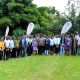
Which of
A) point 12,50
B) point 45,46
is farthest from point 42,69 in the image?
point 45,46

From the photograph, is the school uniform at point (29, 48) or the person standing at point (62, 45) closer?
the person standing at point (62, 45)

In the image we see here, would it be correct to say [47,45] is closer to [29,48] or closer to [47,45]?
[47,45]

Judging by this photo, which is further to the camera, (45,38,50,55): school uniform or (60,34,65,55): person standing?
(45,38,50,55): school uniform

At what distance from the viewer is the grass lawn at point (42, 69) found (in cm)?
1869

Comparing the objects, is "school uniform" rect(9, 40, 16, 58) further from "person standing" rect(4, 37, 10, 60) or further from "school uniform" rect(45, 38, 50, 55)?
"school uniform" rect(45, 38, 50, 55)

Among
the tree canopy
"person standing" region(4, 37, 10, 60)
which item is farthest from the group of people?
the tree canopy

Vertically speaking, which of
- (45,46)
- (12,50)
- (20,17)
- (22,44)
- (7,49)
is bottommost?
(12,50)

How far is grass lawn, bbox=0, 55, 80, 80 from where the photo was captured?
18688mm

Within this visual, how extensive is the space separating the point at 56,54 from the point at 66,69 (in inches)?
327

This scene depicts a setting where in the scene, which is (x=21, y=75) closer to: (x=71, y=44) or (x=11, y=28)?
(x=71, y=44)

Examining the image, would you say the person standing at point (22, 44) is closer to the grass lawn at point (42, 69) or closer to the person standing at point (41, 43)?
the person standing at point (41, 43)

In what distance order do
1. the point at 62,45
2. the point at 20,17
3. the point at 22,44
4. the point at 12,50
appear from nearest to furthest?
1. the point at 12,50
2. the point at 22,44
3. the point at 62,45
4. the point at 20,17

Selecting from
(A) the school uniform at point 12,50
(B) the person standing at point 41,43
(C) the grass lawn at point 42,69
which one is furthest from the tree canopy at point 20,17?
(C) the grass lawn at point 42,69

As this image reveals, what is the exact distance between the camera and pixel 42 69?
2083 cm
